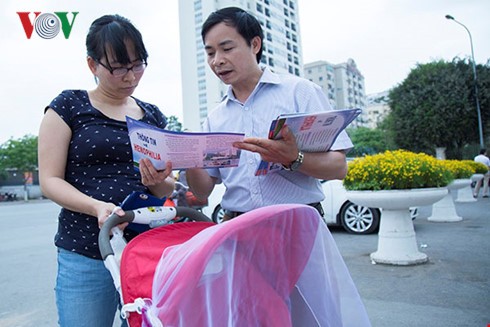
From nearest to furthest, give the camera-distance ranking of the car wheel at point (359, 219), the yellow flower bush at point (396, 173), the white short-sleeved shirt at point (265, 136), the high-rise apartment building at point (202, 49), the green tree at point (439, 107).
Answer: the white short-sleeved shirt at point (265, 136)
the yellow flower bush at point (396, 173)
the car wheel at point (359, 219)
the green tree at point (439, 107)
the high-rise apartment building at point (202, 49)

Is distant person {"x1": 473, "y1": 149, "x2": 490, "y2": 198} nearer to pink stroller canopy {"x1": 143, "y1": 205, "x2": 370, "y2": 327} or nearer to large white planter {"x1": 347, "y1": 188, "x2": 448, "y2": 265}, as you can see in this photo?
large white planter {"x1": 347, "y1": 188, "x2": 448, "y2": 265}

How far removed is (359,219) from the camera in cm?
636

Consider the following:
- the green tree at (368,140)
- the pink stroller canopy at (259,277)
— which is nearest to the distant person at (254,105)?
the pink stroller canopy at (259,277)

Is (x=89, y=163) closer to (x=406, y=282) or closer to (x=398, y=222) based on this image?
(x=406, y=282)

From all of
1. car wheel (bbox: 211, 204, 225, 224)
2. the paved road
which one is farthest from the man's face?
car wheel (bbox: 211, 204, 225, 224)

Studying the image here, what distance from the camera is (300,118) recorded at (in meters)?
1.32

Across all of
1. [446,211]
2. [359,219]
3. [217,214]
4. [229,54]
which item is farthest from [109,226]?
[446,211]

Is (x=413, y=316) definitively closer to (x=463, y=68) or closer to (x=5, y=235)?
(x=5, y=235)

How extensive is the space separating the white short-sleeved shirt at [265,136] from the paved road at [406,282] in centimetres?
158

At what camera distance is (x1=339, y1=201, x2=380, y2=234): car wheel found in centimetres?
627

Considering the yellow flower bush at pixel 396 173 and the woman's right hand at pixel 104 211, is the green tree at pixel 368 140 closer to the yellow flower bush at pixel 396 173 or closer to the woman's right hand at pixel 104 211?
the yellow flower bush at pixel 396 173

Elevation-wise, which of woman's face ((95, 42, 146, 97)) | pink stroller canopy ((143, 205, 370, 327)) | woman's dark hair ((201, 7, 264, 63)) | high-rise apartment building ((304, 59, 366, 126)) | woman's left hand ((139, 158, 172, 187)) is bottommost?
pink stroller canopy ((143, 205, 370, 327))

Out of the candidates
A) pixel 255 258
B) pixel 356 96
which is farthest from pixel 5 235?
pixel 356 96

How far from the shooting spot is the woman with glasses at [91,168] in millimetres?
1421
